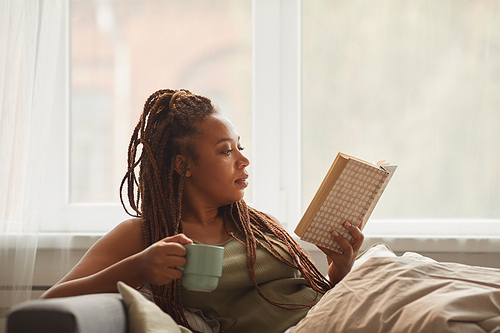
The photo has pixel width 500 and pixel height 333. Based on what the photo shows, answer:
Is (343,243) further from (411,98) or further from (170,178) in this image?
(411,98)

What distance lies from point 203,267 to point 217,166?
423 millimetres

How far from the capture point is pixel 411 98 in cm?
184

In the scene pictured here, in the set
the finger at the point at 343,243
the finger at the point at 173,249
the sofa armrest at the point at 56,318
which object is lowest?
the sofa armrest at the point at 56,318

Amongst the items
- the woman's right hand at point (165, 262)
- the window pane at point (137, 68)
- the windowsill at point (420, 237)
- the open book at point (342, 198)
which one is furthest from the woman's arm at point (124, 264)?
the window pane at point (137, 68)

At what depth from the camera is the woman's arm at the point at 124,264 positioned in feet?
2.74

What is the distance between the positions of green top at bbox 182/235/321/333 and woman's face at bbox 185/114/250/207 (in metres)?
0.14

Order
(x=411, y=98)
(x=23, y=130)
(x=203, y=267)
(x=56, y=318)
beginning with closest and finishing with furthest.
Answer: (x=56, y=318) < (x=203, y=267) < (x=23, y=130) < (x=411, y=98)

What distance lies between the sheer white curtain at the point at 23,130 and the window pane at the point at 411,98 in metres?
1.05

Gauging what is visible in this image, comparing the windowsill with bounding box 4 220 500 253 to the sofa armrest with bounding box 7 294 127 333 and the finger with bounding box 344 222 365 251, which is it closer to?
the finger with bounding box 344 222 365 251

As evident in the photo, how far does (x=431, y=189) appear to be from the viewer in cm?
182

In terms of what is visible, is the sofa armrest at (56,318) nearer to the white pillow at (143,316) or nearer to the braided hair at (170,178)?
the white pillow at (143,316)

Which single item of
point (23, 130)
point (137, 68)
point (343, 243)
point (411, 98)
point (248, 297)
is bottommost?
point (248, 297)

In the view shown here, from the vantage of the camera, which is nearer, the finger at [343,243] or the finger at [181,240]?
the finger at [181,240]

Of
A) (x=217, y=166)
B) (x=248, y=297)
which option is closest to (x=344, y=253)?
(x=248, y=297)
